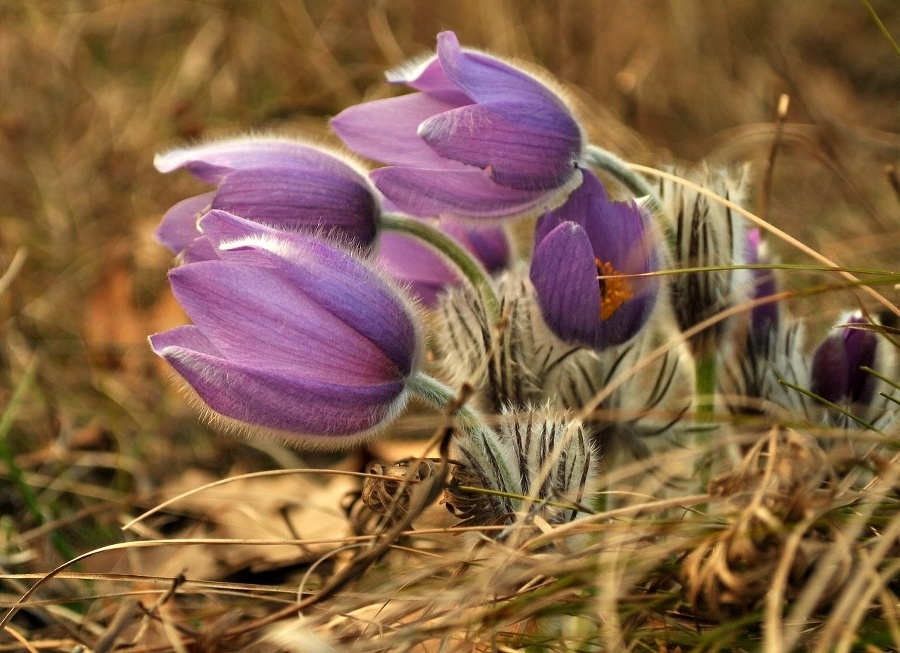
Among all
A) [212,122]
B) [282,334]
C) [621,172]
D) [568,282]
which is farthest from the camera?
[212,122]

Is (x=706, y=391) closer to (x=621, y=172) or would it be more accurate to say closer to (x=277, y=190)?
(x=621, y=172)

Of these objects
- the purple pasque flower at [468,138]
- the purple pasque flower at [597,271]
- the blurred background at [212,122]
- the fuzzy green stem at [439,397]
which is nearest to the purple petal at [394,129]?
the purple pasque flower at [468,138]

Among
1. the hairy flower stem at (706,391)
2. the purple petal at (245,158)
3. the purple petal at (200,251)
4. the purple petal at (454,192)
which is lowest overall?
the hairy flower stem at (706,391)

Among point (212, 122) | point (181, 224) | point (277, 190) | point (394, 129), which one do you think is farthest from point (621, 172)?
point (212, 122)

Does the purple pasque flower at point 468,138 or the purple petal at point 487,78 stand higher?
the purple petal at point 487,78

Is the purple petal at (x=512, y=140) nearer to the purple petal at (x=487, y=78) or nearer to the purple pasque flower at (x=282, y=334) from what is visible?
the purple petal at (x=487, y=78)

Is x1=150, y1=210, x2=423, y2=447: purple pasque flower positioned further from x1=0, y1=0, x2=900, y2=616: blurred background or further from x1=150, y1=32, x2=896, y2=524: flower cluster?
x1=0, y1=0, x2=900, y2=616: blurred background

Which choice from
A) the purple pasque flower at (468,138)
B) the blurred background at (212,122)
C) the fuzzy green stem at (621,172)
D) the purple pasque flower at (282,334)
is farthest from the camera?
the blurred background at (212,122)

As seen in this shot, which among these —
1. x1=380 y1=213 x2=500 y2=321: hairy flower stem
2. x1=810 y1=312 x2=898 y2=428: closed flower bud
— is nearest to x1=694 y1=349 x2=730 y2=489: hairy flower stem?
x1=810 y1=312 x2=898 y2=428: closed flower bud
